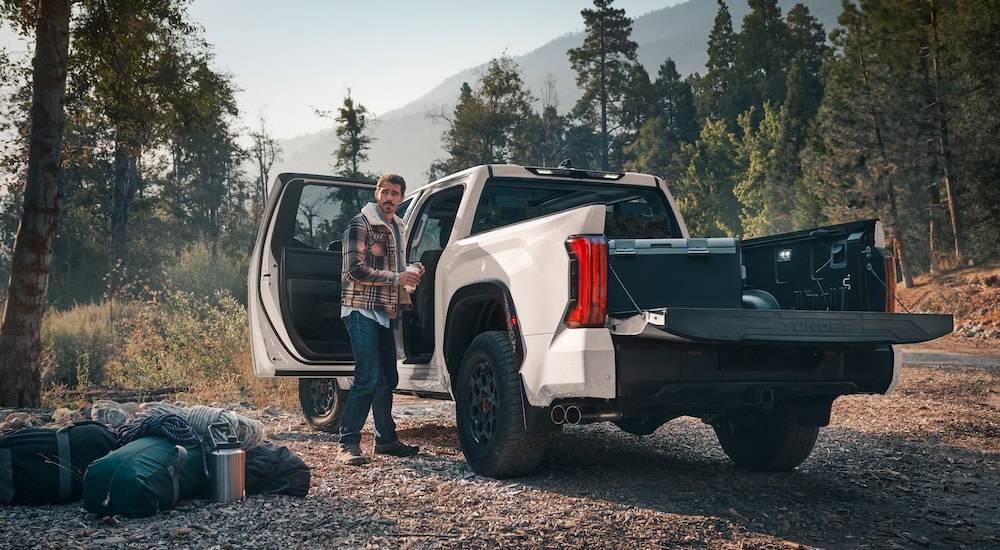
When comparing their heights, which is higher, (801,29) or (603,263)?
(801,29)

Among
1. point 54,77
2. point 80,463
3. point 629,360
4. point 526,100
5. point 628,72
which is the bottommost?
point 80,463

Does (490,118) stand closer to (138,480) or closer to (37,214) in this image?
(37,214)

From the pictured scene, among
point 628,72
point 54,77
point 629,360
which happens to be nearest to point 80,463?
point 629,360

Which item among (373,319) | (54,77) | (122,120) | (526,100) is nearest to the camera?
(373,319)

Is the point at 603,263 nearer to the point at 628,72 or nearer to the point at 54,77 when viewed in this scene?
the point at 54,77

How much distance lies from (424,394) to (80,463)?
102 inches

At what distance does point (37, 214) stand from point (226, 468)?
6.33 meters

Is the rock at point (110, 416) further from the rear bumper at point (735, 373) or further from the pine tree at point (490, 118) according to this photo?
the pine tree at point (490, 118)

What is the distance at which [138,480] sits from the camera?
4.21 metres

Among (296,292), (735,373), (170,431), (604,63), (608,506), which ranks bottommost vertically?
(608,506)

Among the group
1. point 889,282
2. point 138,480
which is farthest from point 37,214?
point 889,282

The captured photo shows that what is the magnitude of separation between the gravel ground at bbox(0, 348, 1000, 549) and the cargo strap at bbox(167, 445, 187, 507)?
0.10 m

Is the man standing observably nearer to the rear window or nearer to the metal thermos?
the rear window

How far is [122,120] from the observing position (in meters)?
12.7
